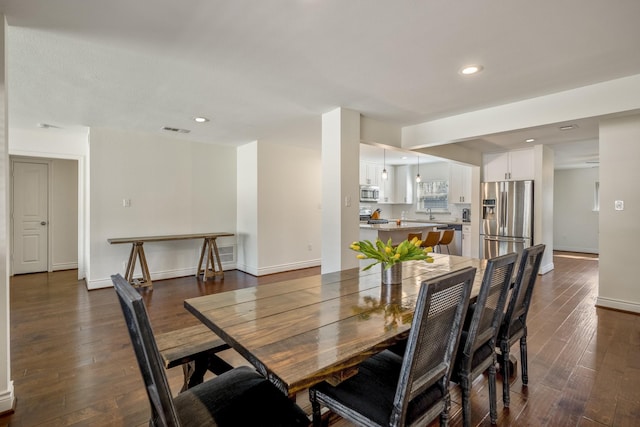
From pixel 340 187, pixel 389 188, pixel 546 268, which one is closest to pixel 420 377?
pixel 340 187

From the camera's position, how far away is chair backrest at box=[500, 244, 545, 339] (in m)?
1.83

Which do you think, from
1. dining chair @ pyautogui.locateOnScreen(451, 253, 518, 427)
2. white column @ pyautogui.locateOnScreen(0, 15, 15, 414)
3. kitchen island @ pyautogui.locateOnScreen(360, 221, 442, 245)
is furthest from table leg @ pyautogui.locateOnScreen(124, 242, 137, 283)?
dining chair @ pyautogui.locateOnScreen(451, 253, 518, 427)

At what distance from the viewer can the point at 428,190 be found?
26.5ft

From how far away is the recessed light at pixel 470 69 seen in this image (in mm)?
2588

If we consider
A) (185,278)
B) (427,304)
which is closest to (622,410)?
(427,304)

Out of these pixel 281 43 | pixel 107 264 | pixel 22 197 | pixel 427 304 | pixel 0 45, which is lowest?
pixel 107 264

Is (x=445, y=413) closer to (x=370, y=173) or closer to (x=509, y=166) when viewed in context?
(x=509, y=166)

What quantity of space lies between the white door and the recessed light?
6.86m

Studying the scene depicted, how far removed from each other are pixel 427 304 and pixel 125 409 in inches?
76.3

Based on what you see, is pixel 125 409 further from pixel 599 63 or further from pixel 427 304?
pixel 599 63

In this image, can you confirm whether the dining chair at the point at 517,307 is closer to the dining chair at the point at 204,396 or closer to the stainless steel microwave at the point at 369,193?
the dining chair at the point at 204,396

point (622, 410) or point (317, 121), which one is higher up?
point (317, 121)

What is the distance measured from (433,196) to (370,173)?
1.67 meters

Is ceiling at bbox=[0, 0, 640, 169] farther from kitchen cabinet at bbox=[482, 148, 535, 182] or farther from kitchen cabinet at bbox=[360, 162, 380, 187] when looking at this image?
kitchen cabinet at bbox=[360, 162, 380, 187]
